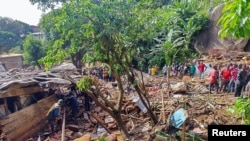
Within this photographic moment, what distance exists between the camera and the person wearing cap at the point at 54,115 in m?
10.7

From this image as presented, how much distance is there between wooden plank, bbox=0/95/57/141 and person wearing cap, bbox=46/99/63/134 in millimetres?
529

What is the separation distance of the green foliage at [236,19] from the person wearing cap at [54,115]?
31.3 feet

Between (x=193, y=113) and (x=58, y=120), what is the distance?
5.77 meters

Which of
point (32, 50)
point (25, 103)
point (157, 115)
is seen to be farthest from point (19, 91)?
point (32, 50)

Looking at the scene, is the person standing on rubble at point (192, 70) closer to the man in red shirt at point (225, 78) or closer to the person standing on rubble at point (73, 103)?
the man in red shirt at point (225, 78)

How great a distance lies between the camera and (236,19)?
1804 millimetres

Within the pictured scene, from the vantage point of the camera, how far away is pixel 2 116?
9867mm

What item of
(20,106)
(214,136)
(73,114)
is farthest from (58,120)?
(214,136)

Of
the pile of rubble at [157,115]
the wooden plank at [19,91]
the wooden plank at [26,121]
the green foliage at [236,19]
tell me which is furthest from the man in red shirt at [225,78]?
the green foliage at [236,19]

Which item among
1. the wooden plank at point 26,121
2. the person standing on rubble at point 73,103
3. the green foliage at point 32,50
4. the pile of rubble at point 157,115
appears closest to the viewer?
the pile of rubble at point 157,115

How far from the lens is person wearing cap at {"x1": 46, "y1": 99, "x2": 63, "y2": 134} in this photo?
10.7 metres

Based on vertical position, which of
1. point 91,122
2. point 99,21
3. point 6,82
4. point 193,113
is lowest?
point 91,122

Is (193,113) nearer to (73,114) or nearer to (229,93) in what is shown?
(229,93)

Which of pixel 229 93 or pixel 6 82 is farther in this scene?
pixel 229 93
